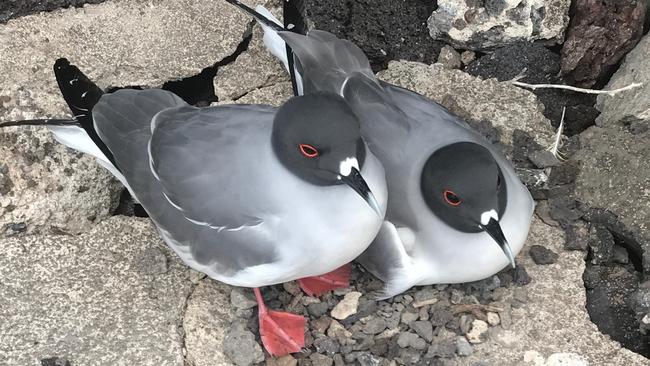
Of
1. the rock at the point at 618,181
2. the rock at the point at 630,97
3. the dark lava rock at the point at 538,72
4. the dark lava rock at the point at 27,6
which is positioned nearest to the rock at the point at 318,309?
the rock at the point at 618,181

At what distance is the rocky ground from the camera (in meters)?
3.24

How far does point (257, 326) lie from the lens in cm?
334

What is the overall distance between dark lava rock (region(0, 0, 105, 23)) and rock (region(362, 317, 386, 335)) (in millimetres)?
2065

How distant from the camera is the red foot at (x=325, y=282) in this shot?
344cm

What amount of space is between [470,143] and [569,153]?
911mm

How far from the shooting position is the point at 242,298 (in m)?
3.39

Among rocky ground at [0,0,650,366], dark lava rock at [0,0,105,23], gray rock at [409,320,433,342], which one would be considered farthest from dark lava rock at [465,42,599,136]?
dark lava rock at [0,0,105,23]

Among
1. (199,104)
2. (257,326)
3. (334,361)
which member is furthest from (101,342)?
Result: (199,104)

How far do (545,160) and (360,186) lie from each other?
3.75 feet

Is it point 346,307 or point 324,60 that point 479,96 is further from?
point 346,307

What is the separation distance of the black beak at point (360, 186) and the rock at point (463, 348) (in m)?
0.64

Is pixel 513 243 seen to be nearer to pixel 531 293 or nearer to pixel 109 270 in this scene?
pixel 531 293

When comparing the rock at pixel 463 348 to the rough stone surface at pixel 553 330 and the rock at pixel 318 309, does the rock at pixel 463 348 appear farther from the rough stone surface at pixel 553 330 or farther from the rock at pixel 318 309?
the rock at pixel 318 309

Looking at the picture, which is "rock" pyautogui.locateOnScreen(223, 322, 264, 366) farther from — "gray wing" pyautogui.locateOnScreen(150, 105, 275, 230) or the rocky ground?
"gray wing" pyautogui.locateOnScreen(150, 105, 275, 230)
